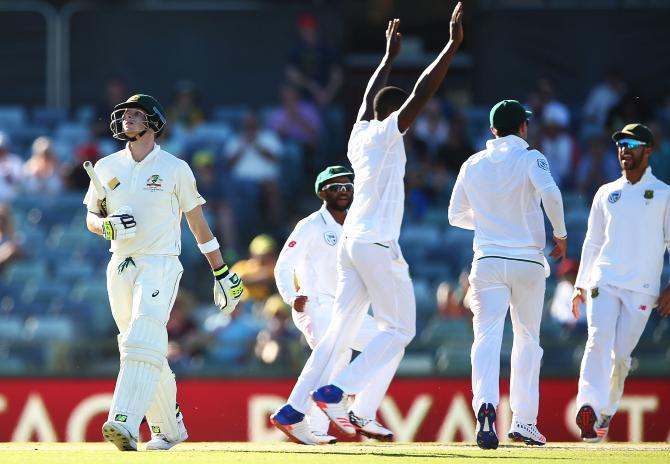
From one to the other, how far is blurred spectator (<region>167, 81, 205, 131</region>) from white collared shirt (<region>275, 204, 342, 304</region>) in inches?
297

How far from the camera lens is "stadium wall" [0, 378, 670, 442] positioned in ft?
42.6

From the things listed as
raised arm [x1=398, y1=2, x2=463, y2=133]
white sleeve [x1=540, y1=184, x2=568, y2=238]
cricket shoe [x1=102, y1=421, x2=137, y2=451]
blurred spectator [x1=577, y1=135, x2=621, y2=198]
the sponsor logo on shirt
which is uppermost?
blurred spectator [x1=577, y1=135, x2=621, y2=198]

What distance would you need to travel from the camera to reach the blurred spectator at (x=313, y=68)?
1805 centimetres

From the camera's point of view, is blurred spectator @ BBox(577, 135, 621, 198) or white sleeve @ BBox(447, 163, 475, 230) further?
blurred spectator @ BBox(577, 135, 621, 198)

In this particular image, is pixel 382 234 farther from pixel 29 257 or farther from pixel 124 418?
pixel 29 257

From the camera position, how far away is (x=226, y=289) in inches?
353

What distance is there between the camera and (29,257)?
622 inches

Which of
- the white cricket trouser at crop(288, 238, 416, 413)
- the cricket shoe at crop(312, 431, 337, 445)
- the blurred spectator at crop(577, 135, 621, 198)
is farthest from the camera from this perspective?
the blurred spectator at crop(577, 135, 621, 198)

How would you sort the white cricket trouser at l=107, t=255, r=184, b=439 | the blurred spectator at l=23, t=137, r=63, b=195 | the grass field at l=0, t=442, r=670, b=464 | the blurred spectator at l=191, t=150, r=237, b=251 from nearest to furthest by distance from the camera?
the grass field at l=0, t=442, r=670, b=464 → the white cricket trouser at l=107, t=255, r=184, b=439 → the blurred spectator at l=191, t=150, r=237, b=251 → the blurred spectator at l=23, t=137, r=63, b=195

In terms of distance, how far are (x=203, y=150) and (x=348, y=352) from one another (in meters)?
7.31

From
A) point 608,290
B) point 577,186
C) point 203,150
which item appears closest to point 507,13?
point 577,186

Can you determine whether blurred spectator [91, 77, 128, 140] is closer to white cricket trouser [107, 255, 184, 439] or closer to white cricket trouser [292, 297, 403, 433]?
white cricket trouser [292, 297, 403, 433]

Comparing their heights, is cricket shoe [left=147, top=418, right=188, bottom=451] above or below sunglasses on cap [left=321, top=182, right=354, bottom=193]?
below

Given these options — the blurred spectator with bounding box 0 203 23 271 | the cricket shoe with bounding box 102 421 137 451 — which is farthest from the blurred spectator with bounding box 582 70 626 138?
the cricket shoe with bounding box 102 421 137 451
